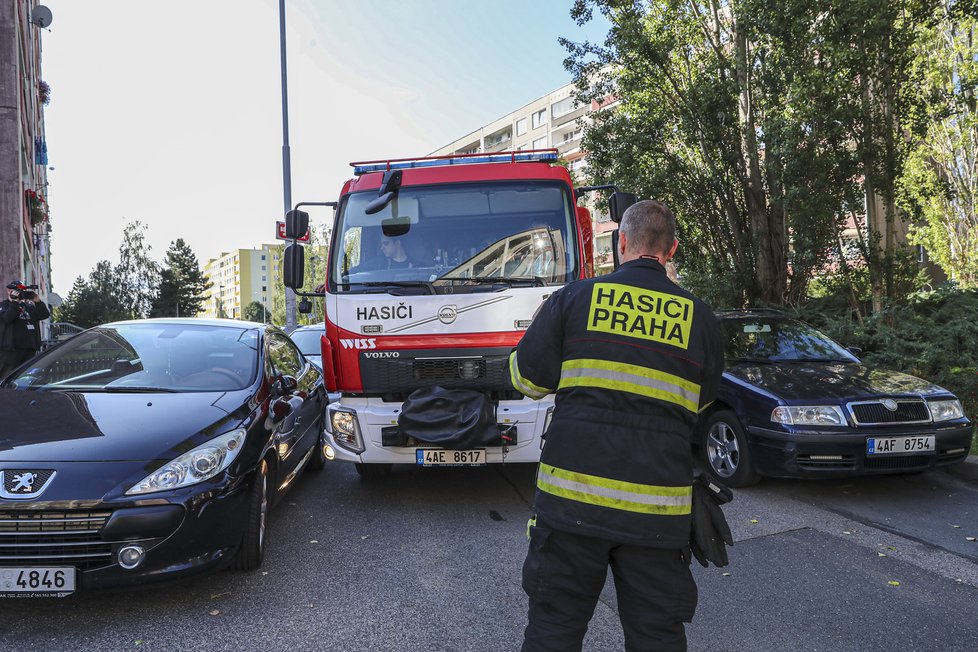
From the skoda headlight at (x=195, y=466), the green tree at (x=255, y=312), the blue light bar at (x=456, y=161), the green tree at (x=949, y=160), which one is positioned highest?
the green tree at (x=949, y=160)

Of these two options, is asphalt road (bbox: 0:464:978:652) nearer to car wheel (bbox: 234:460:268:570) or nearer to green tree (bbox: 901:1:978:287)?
car wheel (bbox: 234:460:268:570)

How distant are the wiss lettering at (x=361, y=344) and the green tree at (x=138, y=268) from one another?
68.7 metres

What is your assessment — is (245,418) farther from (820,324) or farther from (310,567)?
(820,324)

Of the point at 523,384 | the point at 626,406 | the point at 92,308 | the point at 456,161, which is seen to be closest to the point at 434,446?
the point at 456,161

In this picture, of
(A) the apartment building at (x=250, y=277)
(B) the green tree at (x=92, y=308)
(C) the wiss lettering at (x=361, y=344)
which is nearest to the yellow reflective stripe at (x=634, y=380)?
(C) the wiss lettering at (x=361, y=344)

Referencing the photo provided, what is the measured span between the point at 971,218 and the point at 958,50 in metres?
Result: 3.92

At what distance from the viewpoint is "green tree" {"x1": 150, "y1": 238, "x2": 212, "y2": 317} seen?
278 ft

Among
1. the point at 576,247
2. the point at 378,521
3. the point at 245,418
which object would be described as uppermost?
the point at 576,247

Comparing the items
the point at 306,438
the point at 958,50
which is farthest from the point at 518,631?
the point at 958,50

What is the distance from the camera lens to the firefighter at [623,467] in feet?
6.97

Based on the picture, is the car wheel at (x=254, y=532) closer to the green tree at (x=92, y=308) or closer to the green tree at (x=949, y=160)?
the green tree at (x=949, y=160)

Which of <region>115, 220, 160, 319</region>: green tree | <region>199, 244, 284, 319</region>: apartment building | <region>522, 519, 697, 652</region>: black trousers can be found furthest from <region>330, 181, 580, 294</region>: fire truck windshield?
<region>199, 244, 284, 319</region>: apartment building

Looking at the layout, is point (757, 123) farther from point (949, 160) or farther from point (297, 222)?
point (297, 222)

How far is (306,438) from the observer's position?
563 cm
